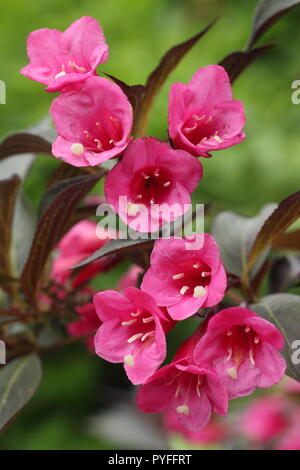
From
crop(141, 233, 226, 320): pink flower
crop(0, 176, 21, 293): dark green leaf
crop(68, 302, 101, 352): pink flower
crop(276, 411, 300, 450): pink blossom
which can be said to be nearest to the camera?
crop(141, 233, 226, 320): pink flower

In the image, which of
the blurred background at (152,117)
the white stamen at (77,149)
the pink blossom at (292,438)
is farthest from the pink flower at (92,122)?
the blurred background at (152,117)

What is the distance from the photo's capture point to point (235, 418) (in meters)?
1.32

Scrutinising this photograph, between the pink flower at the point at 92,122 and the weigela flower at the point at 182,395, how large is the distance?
0.59ft

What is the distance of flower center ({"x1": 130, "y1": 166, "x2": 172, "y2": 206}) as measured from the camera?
1.77ft

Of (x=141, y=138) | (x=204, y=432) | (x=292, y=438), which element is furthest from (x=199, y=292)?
(x=204, y=432)

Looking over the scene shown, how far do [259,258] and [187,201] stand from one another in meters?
0.22

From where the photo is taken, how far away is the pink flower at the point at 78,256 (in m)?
0.83

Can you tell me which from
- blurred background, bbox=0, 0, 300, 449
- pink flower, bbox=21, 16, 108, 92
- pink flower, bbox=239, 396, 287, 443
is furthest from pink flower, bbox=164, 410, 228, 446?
pink flower, bbox=21, 16, 108, 92

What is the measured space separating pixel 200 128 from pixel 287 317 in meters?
0.18

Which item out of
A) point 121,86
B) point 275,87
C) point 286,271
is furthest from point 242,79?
point 121,86

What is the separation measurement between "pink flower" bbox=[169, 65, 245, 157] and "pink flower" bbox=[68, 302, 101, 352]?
0.34 metres

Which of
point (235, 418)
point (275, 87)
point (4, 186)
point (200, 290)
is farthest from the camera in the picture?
point (275, 87)

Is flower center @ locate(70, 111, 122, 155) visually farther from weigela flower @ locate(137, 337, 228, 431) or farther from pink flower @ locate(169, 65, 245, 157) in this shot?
weigela flower @ locate(137, 337, 228, 431)

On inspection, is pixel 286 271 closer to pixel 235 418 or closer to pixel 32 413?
pixel 235 418
